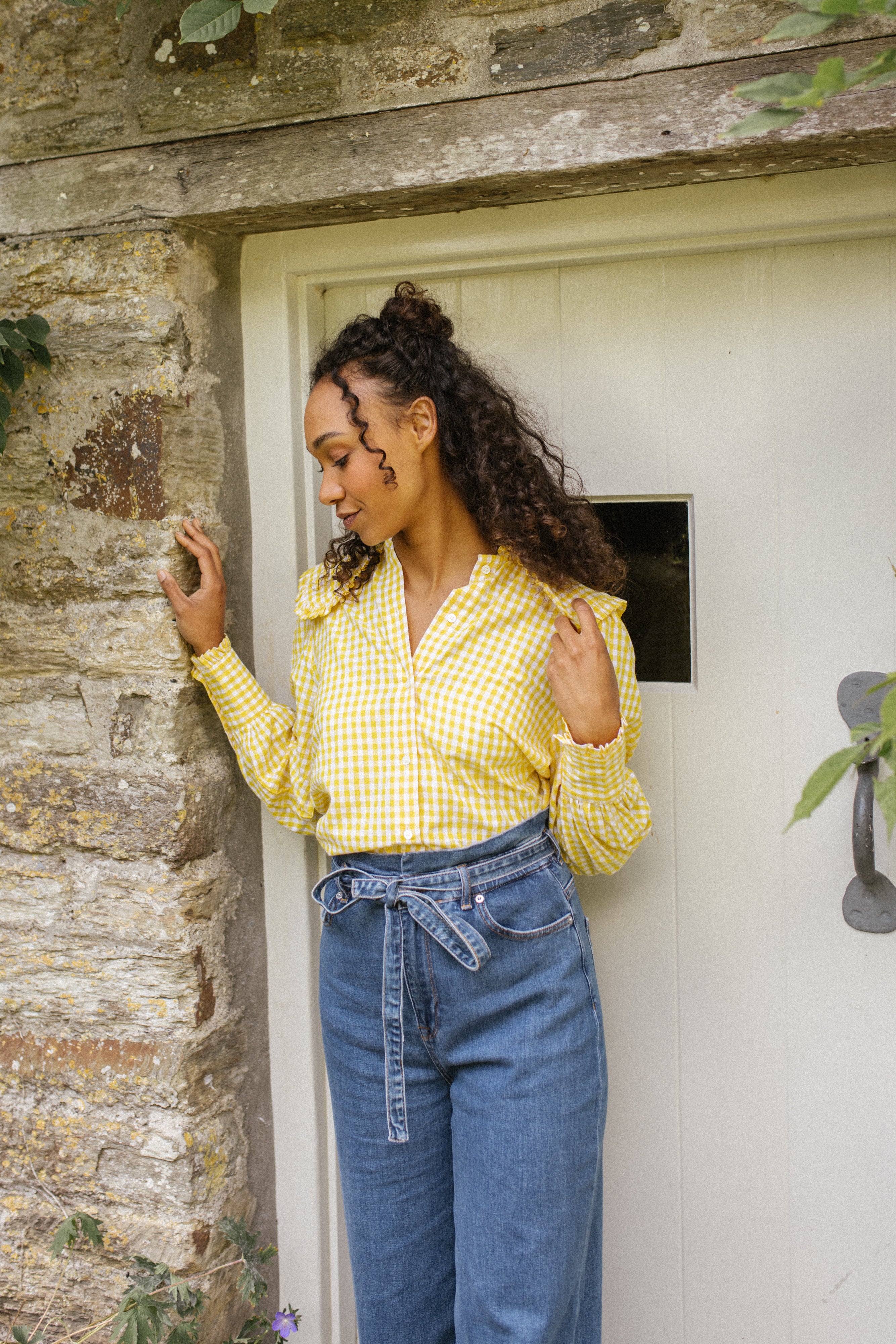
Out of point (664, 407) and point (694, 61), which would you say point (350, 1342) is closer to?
point (664, 407)

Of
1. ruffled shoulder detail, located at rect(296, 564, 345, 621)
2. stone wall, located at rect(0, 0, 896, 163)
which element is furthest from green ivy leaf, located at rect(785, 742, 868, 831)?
stone wall, located at rect(0, 0, 896, 163)

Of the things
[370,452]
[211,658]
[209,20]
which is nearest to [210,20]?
[209,20]

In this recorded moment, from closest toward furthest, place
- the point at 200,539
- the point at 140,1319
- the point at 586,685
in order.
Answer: the point at 586,685 < the point at 140,1319 < the point at 200,539

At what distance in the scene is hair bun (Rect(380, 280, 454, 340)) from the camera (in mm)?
1465

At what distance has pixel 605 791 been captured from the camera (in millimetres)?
1403

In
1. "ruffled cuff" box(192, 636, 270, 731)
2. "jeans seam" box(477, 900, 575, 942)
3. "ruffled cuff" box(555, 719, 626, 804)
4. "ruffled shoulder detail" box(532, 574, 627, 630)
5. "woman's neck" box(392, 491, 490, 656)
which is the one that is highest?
"woman's neck" box(392, 491, 490, 656)

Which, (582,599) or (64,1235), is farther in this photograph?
(64,1235)

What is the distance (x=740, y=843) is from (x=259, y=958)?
2.83ft

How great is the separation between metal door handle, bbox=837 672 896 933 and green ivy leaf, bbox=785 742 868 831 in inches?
31.2

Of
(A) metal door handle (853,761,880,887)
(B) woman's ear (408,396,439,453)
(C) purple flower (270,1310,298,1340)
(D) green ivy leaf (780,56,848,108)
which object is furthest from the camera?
(C) purple flower (270,1310,298,1340)

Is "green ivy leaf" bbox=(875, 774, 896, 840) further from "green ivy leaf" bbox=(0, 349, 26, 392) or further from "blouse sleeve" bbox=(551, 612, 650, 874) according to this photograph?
"green ivy leaf" bbox=(0, 349, 26, 392)

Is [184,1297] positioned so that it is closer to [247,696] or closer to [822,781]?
[247,696]

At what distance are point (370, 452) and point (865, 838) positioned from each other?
93cm

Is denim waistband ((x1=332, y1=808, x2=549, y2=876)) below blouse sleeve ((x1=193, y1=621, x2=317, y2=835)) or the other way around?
below
